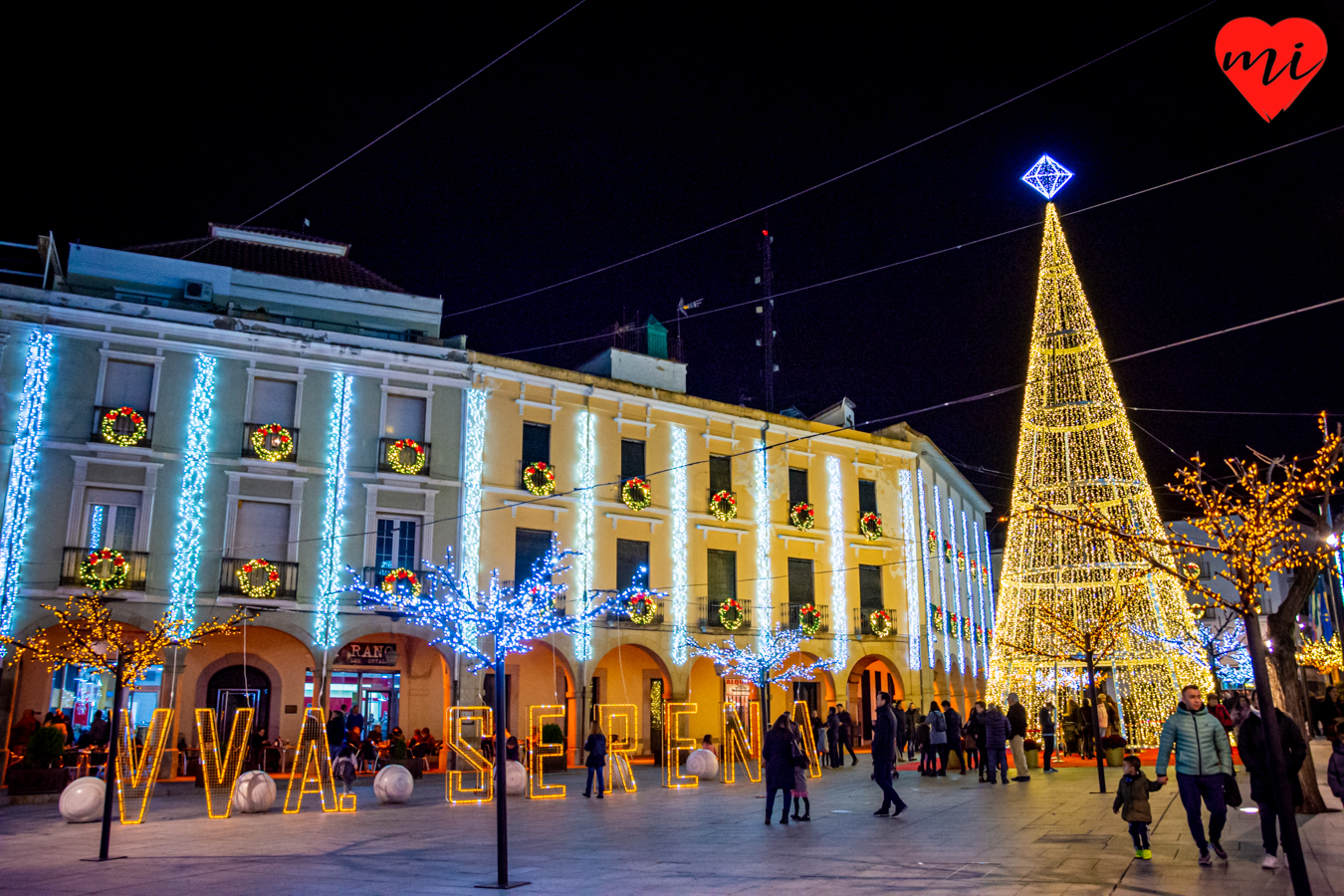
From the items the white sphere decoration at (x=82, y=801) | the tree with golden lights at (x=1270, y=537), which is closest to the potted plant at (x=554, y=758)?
the white sphere decoration at (x=82, y=801)

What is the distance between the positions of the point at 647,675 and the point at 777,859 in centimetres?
2100

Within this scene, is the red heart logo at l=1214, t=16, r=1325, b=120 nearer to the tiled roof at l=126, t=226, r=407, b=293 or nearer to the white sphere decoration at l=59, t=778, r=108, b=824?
the white sphere decoration at l=59, t=778, r=108, b=824

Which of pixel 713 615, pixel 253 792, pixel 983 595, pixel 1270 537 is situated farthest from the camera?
pixel 983 595

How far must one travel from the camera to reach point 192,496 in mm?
24719

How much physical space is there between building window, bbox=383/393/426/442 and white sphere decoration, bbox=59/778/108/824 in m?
13.0

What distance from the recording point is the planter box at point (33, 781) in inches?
730

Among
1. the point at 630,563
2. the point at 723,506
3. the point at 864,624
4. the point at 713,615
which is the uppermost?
the point at 723,506

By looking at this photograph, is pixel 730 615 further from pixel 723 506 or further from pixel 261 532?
pixel 261 532

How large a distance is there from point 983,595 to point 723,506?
70.8 feet

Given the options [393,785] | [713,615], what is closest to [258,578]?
[393,785]

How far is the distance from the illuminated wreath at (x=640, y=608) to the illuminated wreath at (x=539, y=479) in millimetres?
3869

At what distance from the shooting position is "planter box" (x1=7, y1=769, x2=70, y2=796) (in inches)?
730

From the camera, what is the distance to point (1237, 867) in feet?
30.9

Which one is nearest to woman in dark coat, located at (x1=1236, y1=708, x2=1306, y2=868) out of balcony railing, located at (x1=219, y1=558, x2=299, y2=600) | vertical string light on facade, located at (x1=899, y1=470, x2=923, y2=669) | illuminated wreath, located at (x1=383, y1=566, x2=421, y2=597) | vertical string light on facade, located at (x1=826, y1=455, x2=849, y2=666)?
illuminated wreath, located at (x1=383, y1=566, x2=421, y2=597)
